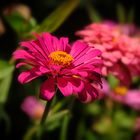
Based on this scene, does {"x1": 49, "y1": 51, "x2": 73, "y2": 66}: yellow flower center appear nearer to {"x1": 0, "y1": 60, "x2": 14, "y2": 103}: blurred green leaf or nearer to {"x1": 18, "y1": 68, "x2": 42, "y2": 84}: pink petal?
{"x1": 18, "y1": 68, "x2": 42, "y2": 84}: pink petal

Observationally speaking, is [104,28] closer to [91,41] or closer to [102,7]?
[91,41]

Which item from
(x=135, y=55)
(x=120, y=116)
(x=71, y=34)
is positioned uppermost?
(x=71, y=34)

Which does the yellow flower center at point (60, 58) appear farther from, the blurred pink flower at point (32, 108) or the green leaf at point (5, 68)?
the blurred pink flower at point (32, 108)

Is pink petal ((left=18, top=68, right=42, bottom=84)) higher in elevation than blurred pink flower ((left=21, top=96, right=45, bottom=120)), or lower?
higher

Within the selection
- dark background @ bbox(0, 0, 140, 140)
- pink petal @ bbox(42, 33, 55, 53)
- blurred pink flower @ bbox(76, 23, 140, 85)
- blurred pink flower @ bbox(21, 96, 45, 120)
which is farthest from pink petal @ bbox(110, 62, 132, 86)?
blurred pink flower @ bbox(21, 96, 45, 120)

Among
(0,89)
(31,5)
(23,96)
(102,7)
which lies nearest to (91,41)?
(0,89)

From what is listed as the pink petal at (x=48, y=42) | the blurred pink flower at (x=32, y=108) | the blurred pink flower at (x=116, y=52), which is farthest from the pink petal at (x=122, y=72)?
the blurred pink flower at (x=32, y=108)

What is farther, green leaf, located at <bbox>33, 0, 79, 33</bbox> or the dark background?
the dark background
